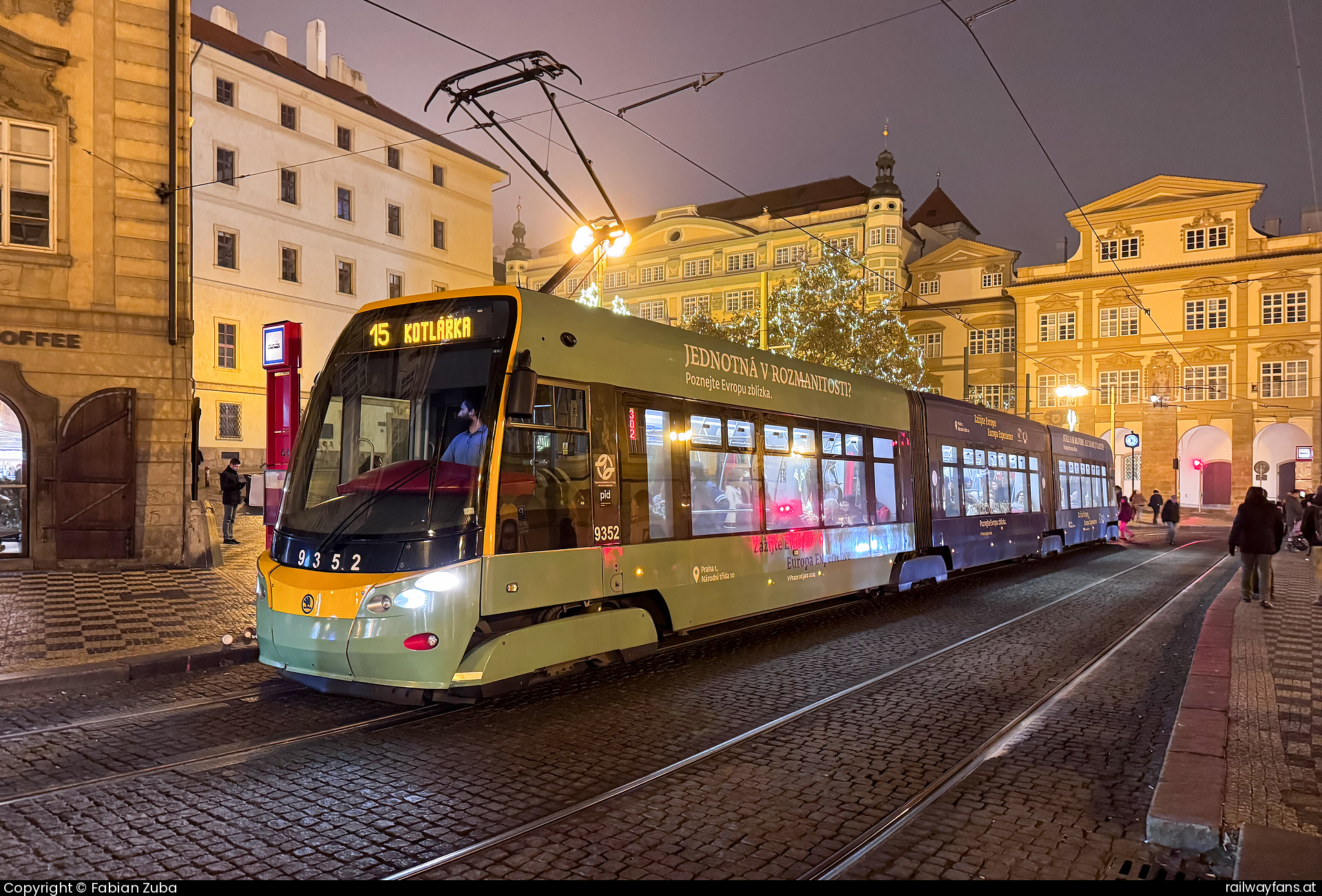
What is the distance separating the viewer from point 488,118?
11.1 metres

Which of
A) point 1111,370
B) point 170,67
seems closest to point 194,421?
point 170,67

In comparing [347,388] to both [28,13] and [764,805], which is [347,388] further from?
[28,13]

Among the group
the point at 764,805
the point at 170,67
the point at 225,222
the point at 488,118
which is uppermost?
the point at 225,222

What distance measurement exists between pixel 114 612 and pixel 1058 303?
58.2m

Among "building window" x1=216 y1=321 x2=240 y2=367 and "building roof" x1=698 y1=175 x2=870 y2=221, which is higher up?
"building roof" x1=698 y1=175 x2=870 y2=221

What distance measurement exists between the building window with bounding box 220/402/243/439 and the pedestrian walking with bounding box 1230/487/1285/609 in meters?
32.4

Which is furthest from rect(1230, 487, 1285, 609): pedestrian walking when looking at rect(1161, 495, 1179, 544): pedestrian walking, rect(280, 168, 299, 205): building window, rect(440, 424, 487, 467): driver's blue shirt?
rect(280, 168, 299, 205): building window

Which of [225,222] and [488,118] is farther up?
[225,222]

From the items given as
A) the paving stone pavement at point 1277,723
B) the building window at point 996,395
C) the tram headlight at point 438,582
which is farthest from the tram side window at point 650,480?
the building window at point 996,395

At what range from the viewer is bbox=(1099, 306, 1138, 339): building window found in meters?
55.2

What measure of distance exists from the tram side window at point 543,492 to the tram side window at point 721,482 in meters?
1.80

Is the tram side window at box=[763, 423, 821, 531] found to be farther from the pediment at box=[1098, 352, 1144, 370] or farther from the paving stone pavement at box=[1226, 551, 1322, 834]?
the pediment at box=[1098, 352, 1144, 370]

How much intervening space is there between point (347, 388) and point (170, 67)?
11.6 meters

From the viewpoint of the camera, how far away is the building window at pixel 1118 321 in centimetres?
5519
